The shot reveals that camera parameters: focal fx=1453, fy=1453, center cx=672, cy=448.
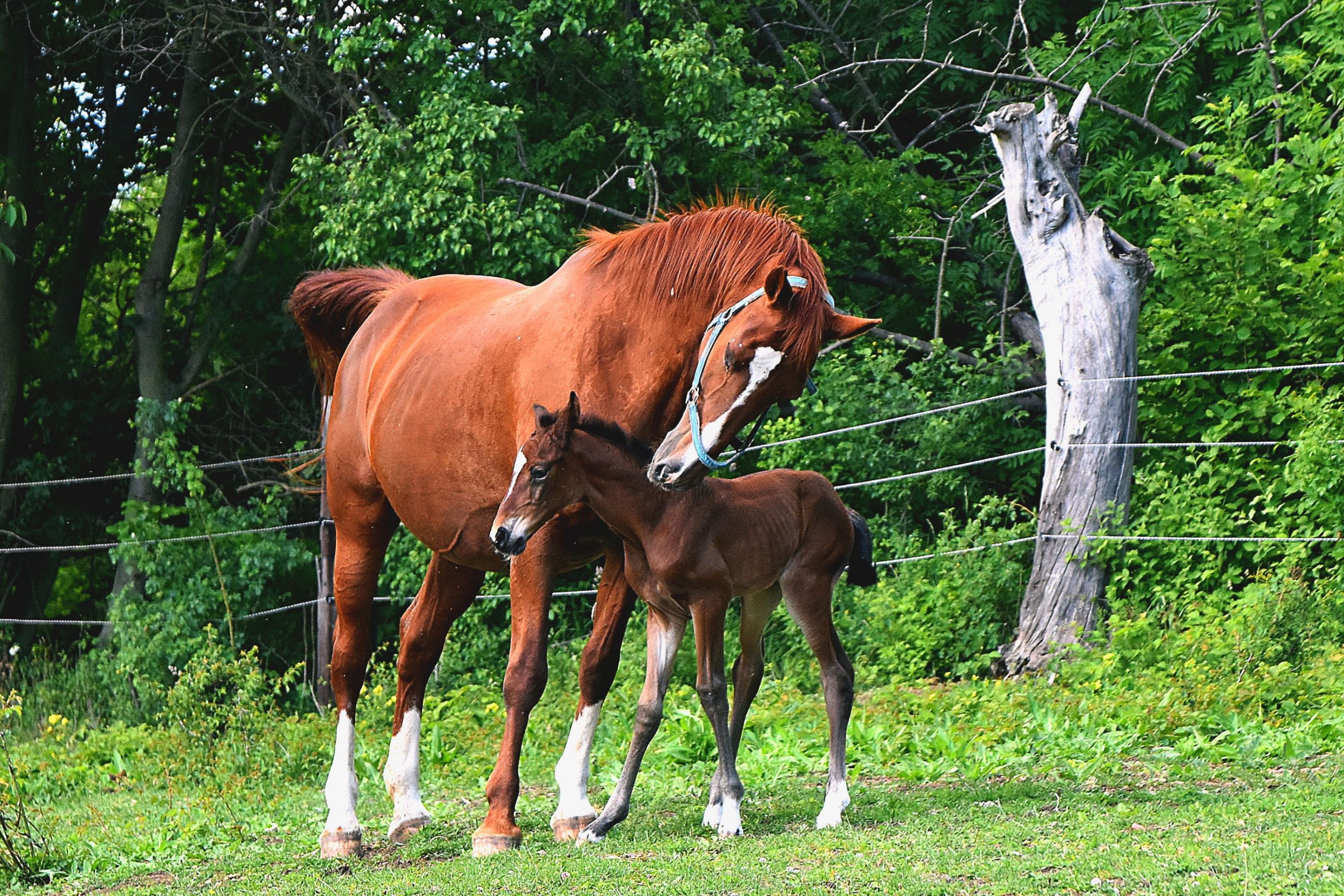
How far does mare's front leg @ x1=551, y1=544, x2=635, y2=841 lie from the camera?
19.4 ft

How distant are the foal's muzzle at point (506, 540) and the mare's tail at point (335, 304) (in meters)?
2.82

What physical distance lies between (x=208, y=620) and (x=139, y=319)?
13.2 feet

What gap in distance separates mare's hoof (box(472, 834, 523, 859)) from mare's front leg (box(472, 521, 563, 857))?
0.07 feet

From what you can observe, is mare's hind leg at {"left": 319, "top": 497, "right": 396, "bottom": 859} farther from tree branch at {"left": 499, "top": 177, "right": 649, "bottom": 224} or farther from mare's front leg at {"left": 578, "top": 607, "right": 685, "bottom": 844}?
tree branch at {"left": 499, "top": 177, "right": 649, "bottom": 224}

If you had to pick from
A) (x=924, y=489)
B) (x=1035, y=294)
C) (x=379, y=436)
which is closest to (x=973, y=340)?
(x=924, y=489)

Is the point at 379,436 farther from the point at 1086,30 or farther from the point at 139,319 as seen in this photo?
the point at 139,319

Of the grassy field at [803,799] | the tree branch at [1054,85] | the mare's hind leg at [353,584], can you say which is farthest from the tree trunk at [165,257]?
the mare's hind leg at [353,584]

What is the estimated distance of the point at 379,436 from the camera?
6.72m

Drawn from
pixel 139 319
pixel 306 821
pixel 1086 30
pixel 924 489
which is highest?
pixel 1086 30

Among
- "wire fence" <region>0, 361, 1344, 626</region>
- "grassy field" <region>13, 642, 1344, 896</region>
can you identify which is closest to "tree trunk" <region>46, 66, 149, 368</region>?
"wire fence" <region>0, 361, 1344, 626</region>

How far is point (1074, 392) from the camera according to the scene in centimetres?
974

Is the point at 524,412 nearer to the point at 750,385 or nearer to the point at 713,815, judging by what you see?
the point at 750,385

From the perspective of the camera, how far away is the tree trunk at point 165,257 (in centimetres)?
1566

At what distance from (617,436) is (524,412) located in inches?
18.9
